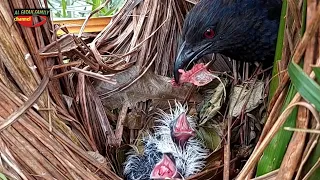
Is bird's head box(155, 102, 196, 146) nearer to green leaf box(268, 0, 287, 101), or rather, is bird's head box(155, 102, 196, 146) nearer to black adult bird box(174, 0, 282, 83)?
black adult bird box(174, 0, 282, 83)

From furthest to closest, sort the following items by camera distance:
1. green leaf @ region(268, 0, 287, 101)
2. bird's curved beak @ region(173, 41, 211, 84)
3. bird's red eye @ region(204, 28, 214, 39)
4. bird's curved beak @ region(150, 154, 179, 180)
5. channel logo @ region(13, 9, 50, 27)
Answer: bird's red eye @ region(204, 28, 214, 39) → bird's curved beak @ region(173, 41, 211, 84) → bird's curved beak @ region(150, 154, 179, 180) → channel logo @ region(13, 9, 50, 27) → green leaf @ region(268, 0, 287, 101)

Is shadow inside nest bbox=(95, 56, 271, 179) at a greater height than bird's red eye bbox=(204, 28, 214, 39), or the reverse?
bird's red eye bbox=(204, 28, 214, 39)

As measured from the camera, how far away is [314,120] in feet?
1.71

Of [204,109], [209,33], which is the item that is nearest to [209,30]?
[209,33]

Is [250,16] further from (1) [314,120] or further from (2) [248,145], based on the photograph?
(1) [314,120]

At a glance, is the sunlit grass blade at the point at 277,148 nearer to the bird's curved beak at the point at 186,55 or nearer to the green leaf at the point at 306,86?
the green leaf at the point at 306,86

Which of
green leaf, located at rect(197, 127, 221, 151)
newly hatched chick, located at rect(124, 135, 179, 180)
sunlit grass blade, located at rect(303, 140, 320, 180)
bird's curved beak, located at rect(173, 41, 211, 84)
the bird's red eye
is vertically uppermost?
sunlit grass blade, located at rect(303, 140, 320, 180)

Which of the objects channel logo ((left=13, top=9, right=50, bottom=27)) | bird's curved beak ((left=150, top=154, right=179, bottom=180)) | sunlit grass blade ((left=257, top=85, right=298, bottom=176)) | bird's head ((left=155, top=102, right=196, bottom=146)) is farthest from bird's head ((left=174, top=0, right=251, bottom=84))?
sunlit grass blade ((left=257, top=85, right=298, bottom=176))

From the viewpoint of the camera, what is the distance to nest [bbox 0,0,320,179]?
1.91 feet

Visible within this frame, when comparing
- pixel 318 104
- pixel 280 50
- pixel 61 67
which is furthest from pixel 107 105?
pixel 318 104

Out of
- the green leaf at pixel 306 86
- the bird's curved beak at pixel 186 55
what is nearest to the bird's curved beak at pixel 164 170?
the bird's curved beak at pixel 186 55

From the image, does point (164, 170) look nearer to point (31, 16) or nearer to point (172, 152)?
point (172, 152)

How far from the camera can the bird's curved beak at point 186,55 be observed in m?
1.07

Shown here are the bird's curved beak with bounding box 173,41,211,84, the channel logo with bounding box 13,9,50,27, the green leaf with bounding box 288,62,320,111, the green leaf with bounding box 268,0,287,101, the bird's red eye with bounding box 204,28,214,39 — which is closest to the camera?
the green leaf with bounding box 288,62,320,111
